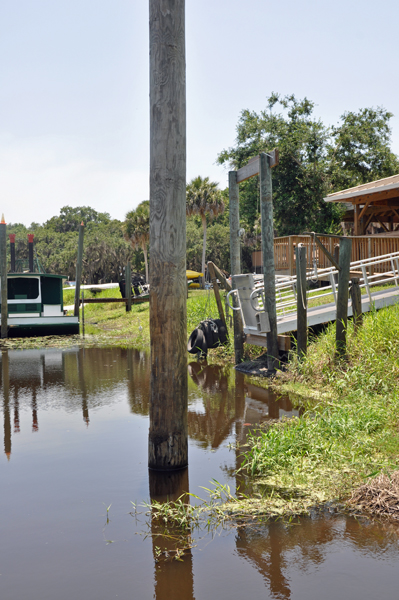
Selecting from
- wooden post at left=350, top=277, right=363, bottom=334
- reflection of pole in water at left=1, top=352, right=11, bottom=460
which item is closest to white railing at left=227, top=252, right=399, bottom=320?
wooden post at left=350, top=277, right=363, bottom=334

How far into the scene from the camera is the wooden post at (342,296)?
27.8 ft

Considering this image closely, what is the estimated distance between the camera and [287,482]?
474 cm

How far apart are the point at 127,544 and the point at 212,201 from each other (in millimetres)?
39384

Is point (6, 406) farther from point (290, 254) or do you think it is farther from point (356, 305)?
point (290, 254)

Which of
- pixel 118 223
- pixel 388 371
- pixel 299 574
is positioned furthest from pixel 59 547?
pixel 118 223

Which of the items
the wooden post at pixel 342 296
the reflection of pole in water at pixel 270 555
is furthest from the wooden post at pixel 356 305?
the reflection of pole in water at pixel 270 555

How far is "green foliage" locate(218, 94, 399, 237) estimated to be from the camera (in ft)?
92.7

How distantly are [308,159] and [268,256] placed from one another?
69.0 ft

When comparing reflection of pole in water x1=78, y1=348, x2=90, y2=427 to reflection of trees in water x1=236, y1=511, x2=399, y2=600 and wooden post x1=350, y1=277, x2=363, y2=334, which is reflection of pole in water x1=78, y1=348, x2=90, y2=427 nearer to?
reflection of trees in water x1=236, y1=511, x2=399, y2=600

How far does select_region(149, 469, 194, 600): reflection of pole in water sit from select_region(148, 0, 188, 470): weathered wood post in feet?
1.98

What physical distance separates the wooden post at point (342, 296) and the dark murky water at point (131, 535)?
5.49 ft

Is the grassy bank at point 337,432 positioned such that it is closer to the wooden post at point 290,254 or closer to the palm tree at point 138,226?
the wooden post at point 290,254

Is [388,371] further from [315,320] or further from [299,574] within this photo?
[299,574]

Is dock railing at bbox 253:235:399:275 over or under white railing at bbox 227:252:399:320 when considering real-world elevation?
over
